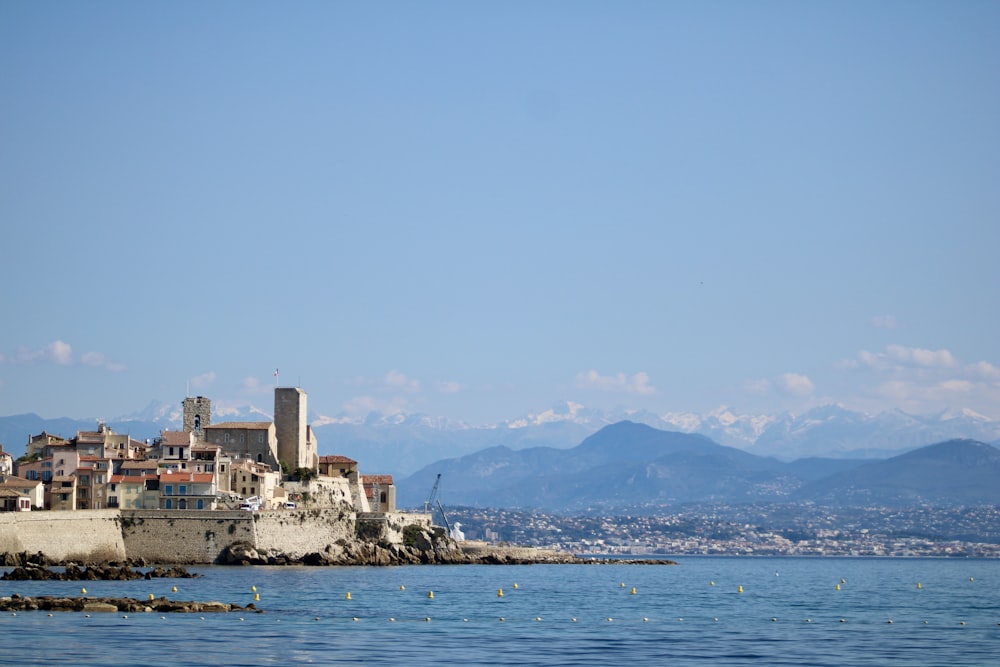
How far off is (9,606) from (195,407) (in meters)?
85.5

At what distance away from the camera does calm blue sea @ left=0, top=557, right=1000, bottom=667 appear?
58.6m

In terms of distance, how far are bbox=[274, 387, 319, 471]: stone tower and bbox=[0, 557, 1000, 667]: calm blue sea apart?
102ft

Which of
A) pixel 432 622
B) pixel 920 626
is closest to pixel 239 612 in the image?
pixel 432 622

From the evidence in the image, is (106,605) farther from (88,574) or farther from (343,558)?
(343,558)

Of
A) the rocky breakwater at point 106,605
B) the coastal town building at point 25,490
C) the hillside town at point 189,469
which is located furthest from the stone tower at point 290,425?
the rocky breakwater at point 106,605

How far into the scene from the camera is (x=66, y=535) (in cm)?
10881

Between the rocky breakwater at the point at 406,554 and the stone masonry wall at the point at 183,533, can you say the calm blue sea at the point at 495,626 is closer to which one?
the stone masonry wall at the point at 183,533

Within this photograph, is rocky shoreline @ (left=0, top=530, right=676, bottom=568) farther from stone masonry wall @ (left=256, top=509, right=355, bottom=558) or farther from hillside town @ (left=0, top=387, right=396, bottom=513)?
hillside town @ (left=0, top=387, right=396, bottom=513)

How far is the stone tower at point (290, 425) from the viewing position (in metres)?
148

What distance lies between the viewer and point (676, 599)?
102 m

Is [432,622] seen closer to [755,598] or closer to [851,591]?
[755,598]

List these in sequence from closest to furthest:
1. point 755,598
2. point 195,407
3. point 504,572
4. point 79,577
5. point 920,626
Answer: point 920,626 < point 79,577 < point 755,598 < point 504,572 < point 195,407

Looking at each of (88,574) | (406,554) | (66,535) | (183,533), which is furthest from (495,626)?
(406,554)

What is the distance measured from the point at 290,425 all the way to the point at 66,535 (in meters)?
40.9
